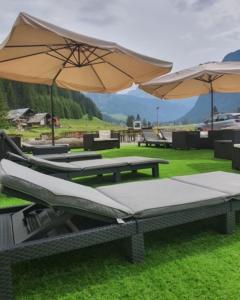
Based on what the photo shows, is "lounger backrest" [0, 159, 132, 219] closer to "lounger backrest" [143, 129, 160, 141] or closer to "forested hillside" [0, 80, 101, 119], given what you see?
"lounger backrest" [143, 129, 160, 141]

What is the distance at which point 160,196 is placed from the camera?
240 centimetres

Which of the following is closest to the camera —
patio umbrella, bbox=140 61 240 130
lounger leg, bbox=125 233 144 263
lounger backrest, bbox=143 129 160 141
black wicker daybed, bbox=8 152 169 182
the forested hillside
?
lounger leg, bbox=125 233 144 263

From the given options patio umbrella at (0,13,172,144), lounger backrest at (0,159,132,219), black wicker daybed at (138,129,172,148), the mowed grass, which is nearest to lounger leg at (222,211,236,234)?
lounger backrest at (0,159,132,219)

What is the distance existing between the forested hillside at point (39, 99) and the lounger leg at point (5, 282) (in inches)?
2435

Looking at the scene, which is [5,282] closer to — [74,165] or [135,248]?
[135,248]

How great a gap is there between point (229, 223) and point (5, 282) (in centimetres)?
183

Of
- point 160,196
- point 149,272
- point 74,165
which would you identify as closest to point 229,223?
point 160,196

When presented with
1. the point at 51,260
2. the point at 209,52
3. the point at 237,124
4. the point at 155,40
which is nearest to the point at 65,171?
the point at 51,260

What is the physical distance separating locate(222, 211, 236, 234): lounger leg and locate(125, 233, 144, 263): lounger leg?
2.84 ft

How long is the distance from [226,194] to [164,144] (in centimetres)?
935

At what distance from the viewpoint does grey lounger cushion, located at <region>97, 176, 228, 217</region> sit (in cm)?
212

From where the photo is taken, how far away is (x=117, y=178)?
190 inches

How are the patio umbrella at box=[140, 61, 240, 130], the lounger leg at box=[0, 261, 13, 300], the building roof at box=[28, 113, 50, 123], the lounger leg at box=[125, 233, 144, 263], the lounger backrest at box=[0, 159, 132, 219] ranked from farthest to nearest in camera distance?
the building roof at box=[28, 113, 50, 123]
the patio umbrella at box=[140, 61, 240, 130]
the lounger leg at box=[125, 233, 144, 263]
the lounger backrest at box=[0, 159, 132, 219]
the lounger leg at box=[0, 261, 13, 300]

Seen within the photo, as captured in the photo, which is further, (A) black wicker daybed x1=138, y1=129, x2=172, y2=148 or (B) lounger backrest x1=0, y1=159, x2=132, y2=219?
(A) black wicker daybed x1=138, y1=129, x2=172, y2=148
